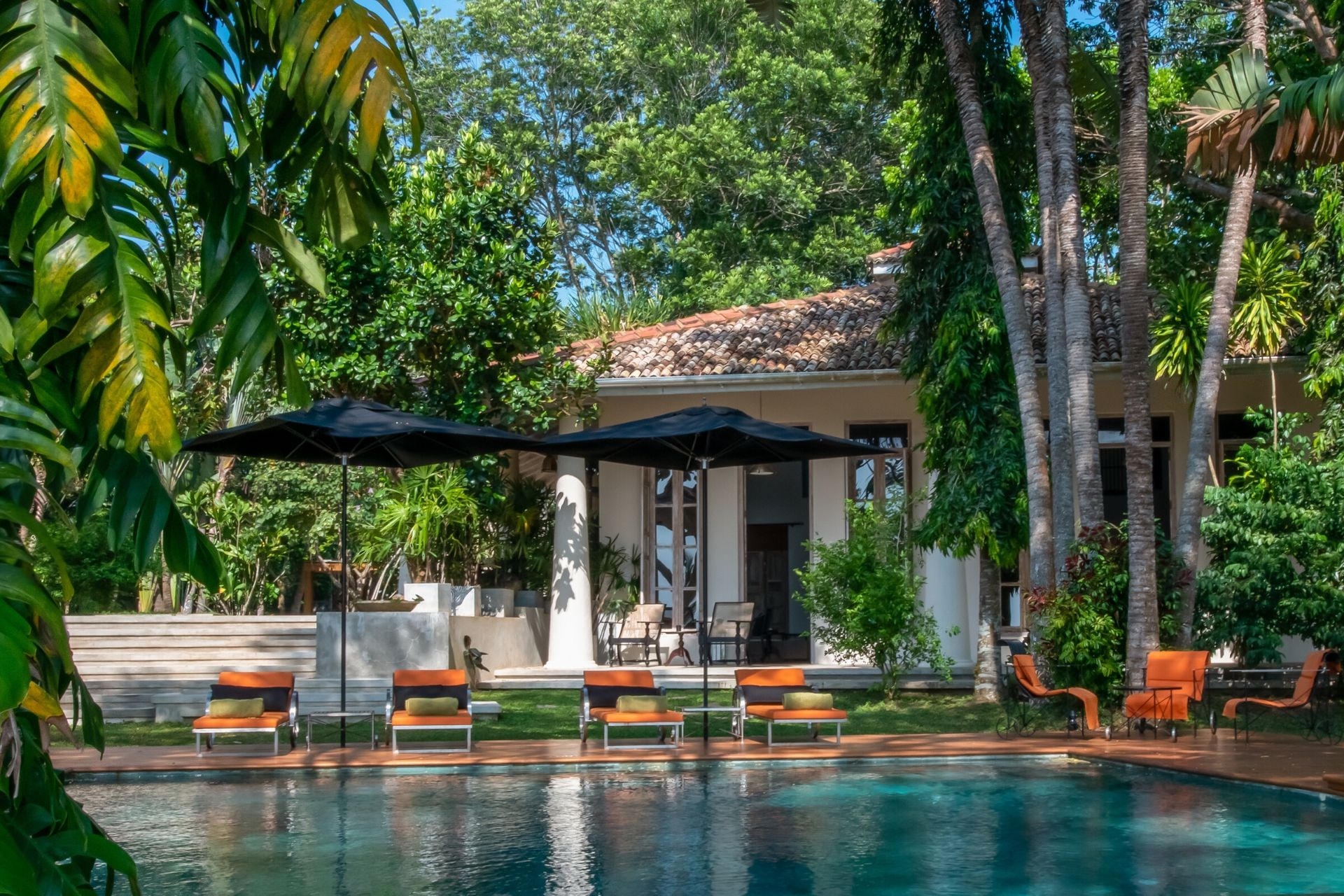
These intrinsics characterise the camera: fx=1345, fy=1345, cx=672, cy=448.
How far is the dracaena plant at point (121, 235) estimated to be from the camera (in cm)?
227

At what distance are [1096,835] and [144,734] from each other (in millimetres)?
9361

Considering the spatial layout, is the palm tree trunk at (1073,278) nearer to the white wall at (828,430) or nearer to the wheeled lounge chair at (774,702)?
the wheeled lounge chair at (774,702)

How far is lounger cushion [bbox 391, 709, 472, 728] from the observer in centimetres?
1131

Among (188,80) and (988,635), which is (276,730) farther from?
(188,80)

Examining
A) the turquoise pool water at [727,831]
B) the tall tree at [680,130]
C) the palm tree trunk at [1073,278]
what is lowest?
the turquoise pool water at [727,831]

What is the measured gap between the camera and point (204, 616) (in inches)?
627

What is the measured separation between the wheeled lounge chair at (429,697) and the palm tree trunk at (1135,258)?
631cm

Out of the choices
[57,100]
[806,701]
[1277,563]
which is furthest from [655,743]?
[57,100]

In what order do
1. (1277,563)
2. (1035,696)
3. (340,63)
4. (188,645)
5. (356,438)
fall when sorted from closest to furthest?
(340,63) → (356,438) → (1035,696) → (1277,563) → (188,645)

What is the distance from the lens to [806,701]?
11.9 metres

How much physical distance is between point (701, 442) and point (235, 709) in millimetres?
4749

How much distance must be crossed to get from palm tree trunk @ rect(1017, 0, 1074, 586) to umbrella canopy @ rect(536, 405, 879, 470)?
105 inches

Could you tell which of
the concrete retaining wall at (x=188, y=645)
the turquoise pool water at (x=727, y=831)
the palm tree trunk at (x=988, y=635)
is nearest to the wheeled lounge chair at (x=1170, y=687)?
the turquoise pool water at (x=727, y=831)

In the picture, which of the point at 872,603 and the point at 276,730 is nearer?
the point at 276,730
